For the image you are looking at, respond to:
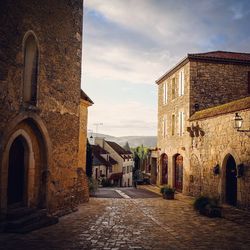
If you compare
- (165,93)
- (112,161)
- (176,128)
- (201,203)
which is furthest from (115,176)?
(201,203)

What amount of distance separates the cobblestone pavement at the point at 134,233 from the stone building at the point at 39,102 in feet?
4.01

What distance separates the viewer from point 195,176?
1861 cm

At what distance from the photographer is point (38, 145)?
1053 cm

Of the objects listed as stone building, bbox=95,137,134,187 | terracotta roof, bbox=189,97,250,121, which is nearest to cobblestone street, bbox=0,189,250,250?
terracotta roof, bbox=189,97,250,121

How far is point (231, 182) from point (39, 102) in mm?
9629

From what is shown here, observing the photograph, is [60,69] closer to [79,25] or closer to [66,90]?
[66,90]

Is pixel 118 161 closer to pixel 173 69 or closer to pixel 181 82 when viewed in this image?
pixel 173 69

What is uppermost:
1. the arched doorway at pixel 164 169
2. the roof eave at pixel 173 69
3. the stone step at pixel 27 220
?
the roof eave at pixel 173 69

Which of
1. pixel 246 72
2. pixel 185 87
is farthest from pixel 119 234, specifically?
pixel 246 72

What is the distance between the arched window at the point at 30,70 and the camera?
9.66 m

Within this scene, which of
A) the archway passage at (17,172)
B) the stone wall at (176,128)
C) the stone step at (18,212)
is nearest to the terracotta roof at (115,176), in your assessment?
the stone wall at (176,128)

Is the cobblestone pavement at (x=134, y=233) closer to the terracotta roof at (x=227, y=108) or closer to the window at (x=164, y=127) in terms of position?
the terracotta roof at (x=227, y=108)

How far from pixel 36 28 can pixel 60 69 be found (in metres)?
1.89

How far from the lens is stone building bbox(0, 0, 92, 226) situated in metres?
8.52
